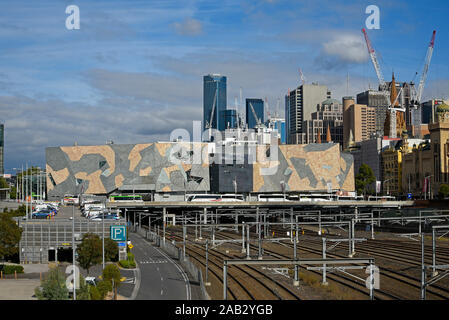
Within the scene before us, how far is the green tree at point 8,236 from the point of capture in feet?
228

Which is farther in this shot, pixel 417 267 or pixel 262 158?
pixel 262 158

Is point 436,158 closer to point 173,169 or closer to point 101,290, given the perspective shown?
point 173,169

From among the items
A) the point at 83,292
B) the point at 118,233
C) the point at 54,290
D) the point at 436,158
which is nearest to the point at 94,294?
the point at 83,292

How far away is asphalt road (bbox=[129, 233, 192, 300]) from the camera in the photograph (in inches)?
1902

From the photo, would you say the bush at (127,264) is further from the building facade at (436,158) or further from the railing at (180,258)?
the building facade at (436,158)

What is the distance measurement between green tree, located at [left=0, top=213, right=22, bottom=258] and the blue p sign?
426 inches

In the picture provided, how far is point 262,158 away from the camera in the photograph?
181500mm

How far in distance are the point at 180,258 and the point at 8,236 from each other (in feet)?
63.0

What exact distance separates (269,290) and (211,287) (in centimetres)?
525

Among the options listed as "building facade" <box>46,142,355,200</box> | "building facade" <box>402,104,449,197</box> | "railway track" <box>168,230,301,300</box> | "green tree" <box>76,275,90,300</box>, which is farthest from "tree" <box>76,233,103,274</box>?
"building facade" <box>402,104,449,197</box>

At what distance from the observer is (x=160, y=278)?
58781mm

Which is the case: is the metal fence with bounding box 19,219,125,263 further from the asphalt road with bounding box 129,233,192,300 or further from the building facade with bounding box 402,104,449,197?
the building facade with bounding box 402,104,449,197
